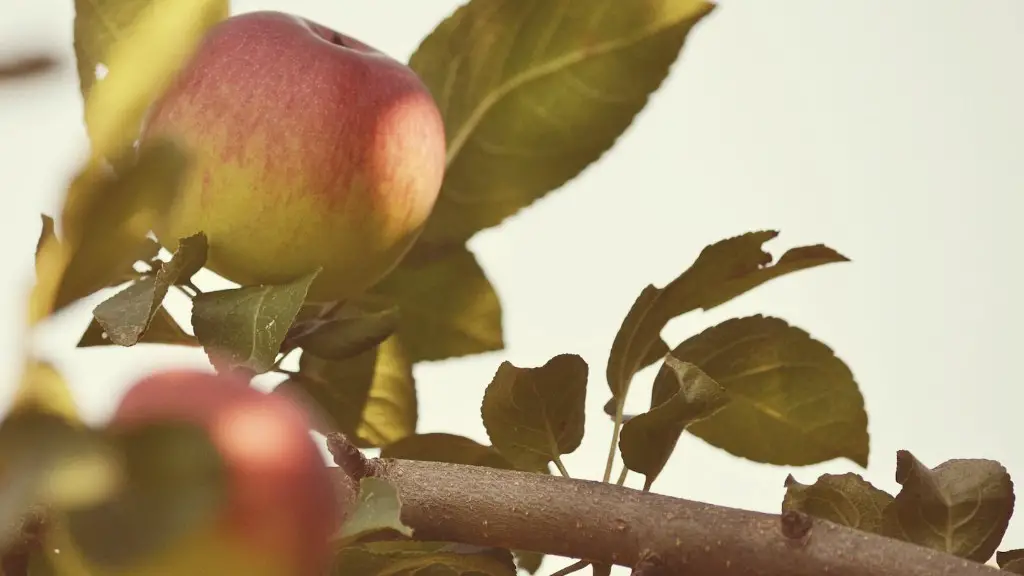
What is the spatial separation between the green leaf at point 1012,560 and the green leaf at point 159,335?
20 centimetres

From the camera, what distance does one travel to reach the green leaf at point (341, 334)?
247 millimetres

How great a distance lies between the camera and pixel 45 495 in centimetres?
7

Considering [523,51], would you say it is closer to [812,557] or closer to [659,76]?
[659,76]

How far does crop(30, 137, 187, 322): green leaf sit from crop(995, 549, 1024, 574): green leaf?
19 centimetres

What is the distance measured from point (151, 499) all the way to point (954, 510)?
7.3 inches

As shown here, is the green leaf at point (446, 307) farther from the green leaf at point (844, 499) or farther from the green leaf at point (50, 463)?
the green leaf at point (50, 463)

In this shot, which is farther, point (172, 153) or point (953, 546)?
point (953, 546)

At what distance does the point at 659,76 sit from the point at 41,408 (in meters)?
0.22

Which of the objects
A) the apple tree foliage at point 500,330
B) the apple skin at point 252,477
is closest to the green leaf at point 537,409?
the apple tree foliage at point 500,330

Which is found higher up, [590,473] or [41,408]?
[41,408]

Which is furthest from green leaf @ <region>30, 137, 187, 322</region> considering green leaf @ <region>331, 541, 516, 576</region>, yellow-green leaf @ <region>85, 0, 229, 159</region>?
green leaf @ <region>331, 541, 516, 576</region>

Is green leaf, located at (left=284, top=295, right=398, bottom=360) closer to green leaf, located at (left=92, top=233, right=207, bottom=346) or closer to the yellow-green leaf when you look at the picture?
green leaf, located at (left=92, top=233, right=207, bottom=346)

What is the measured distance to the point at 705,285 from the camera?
239mm

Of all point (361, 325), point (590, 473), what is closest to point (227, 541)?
point (361, 325)
